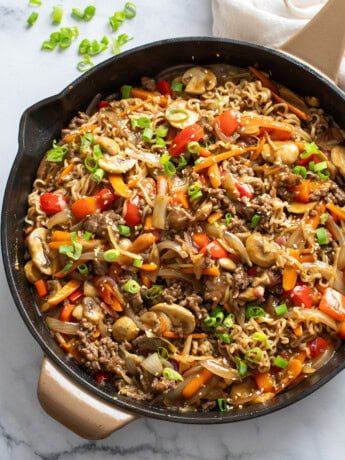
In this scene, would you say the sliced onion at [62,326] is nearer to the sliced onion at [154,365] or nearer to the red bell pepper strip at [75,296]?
the red bell pepper strip at [75,296]

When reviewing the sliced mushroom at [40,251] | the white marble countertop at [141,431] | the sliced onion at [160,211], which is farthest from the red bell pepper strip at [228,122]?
the white marble countertop at [141,431]

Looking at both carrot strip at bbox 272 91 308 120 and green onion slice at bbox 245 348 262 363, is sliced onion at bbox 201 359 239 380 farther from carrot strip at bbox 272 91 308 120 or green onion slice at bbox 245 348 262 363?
carrot strip at bbox 272 91 308 120

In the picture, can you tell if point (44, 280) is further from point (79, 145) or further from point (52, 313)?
point (79, 145)

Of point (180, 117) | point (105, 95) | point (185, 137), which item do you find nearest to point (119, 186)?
point (185, 137)

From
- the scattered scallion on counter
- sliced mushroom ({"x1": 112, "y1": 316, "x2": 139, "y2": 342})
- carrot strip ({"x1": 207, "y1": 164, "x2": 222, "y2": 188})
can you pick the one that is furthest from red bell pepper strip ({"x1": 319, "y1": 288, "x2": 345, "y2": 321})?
Result: the scattered scallion on counter

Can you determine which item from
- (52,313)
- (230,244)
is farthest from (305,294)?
(52,313)
